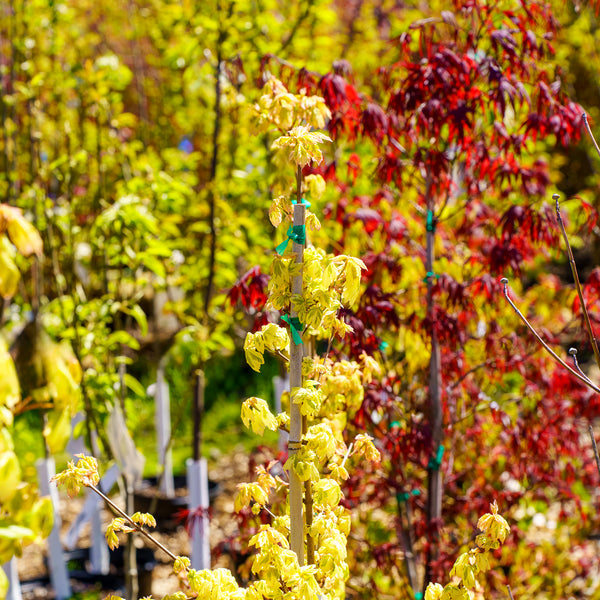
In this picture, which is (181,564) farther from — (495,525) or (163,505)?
(163,505)

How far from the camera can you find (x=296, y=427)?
5.38 feet

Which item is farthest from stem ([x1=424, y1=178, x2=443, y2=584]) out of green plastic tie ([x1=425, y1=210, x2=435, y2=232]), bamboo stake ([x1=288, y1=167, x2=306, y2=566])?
bamboo stake ([x1=288, y1=167, x2=306, y2=566])

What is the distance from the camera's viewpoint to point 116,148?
3818 millimetres

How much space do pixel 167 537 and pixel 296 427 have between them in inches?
134

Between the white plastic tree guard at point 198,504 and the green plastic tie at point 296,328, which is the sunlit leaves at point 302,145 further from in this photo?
the white plastic tree guard at point 198,504

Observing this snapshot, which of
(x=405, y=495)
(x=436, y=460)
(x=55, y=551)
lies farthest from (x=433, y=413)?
(x=55, y=551)

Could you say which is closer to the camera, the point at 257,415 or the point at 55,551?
the point at 257,415

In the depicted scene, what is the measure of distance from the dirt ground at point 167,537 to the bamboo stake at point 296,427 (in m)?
1.56

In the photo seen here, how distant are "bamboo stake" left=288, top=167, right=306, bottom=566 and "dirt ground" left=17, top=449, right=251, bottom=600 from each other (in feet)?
5.11

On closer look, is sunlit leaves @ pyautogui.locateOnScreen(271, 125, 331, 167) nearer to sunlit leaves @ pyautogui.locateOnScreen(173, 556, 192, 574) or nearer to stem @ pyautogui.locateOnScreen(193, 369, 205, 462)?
sunlit leaves @ pyautogui.locateOnScreen(173, 556, 192, 574)

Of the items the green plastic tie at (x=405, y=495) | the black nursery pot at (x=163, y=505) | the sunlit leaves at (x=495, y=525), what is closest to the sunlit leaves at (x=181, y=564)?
the sunlit leaves at (x=495, y=525)

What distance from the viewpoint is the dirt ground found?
3.92 m

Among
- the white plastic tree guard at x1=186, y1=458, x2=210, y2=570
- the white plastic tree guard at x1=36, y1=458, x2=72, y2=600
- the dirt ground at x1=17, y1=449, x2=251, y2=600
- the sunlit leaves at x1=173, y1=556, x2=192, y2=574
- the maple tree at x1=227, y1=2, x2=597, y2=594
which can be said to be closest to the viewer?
the sunlit leaves at x1=173, y1=556, x2=192, y2=574

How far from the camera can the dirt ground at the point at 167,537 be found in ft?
12.9
